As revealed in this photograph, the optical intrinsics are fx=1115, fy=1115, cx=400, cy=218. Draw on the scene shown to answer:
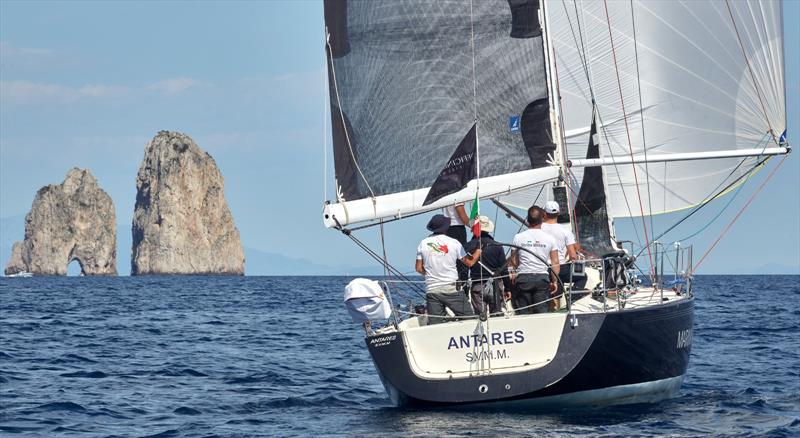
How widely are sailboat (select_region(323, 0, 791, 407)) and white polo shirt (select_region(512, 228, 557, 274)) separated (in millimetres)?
325

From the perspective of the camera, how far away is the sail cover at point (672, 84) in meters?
14.8

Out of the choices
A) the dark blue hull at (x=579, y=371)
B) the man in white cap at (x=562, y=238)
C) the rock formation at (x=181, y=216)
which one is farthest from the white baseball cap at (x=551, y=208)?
the rock formation at (x=181, y=216)

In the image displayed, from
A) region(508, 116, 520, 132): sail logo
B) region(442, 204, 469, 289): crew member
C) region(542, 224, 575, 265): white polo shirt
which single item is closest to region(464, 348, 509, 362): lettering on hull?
region(542, 224, 575, 265): white polo shirt

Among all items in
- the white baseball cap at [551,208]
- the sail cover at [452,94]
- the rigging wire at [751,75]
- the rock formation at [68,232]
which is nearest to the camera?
the white baseball cap at [551,208]

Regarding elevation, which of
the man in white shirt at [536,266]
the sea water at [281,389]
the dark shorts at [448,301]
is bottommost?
the sea water at [281,389]

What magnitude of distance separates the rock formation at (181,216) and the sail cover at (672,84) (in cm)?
11891

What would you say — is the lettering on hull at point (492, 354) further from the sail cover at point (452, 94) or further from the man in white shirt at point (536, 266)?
the sail cover at point (452, 94)

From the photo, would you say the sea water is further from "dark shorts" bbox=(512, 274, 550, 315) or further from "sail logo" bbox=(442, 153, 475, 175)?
"sail logo" bbox=(442, 153, 475, 175)

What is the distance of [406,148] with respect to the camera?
12008mm

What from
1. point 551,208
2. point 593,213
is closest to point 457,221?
point 551,208

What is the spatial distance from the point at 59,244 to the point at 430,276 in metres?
130

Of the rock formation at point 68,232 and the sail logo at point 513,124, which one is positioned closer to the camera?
the sail logo at point 513,124

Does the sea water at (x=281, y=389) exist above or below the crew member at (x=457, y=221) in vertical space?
below

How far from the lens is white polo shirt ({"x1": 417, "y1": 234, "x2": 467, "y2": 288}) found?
35.3 ft
